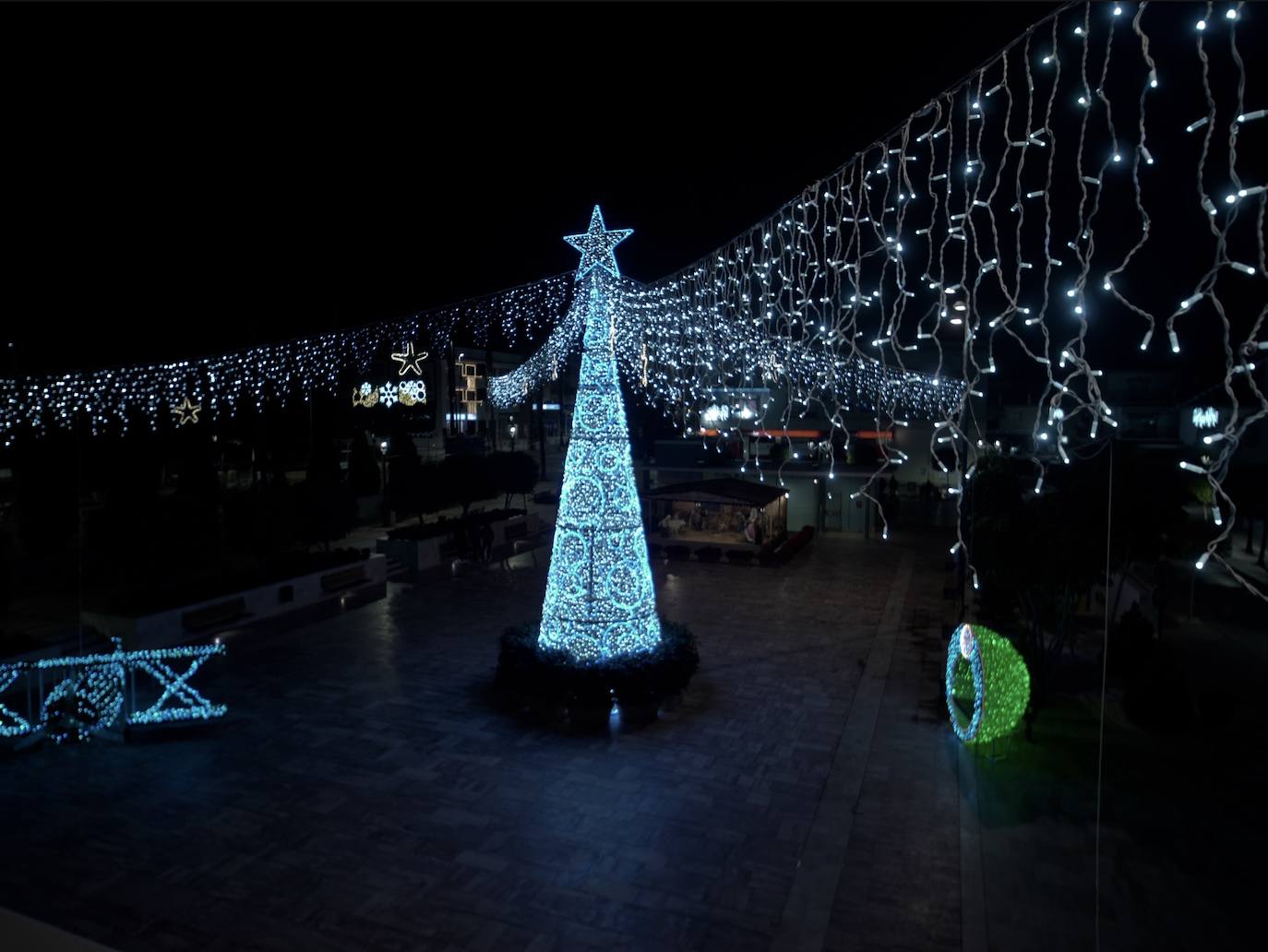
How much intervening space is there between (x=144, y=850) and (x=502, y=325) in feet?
26.2

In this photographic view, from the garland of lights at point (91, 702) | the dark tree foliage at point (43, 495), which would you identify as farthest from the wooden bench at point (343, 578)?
the dark tree foliage at point (43, 495)

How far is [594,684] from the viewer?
8969 mm

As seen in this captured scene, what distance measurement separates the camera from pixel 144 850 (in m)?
6.38

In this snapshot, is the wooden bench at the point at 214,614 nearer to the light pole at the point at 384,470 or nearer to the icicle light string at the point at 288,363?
the icicle light string at the point at 288,363

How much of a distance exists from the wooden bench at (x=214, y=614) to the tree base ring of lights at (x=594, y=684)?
610 cm

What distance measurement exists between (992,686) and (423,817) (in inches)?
235

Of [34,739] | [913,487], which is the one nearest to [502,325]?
[34,739]

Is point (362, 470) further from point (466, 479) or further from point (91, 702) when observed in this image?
point (91, 702)

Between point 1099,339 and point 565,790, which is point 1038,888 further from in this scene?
point 1099,339

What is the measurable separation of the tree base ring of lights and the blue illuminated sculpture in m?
0.25

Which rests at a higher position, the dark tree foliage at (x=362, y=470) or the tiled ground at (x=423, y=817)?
the dark tree foliage at (x=362, y=470)

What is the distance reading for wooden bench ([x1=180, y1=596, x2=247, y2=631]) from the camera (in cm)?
1245

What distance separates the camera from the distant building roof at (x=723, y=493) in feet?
65.8

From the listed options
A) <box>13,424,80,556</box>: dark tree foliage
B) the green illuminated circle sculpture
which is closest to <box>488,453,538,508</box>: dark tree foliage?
<box>13,424,80,556</box>: dark tree foliage
